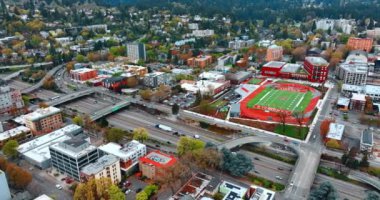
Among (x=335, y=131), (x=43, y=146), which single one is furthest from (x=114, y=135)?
(x=335, y=131)

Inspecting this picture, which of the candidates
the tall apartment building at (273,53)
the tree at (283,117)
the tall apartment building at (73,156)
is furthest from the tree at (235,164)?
the tall apartment building at (273,53)

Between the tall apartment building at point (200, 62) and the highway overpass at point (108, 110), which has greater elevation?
the tall apartment building at point (200, 62)

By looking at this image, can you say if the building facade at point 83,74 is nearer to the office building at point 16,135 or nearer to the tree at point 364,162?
the office building at point 16,135

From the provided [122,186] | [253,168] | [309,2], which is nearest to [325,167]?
[253,168]

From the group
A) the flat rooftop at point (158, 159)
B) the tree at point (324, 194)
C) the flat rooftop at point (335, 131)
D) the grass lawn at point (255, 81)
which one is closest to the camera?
the tree at point (324, 194)

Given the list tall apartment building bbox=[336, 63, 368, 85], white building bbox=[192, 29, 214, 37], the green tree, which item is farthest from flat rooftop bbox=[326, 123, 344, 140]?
white building bbox=[192, 29, 214, 37]

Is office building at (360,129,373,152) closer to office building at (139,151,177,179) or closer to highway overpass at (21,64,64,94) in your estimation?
office building at (139,151,177,179)

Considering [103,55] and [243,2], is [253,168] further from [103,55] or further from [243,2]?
[243,2]
